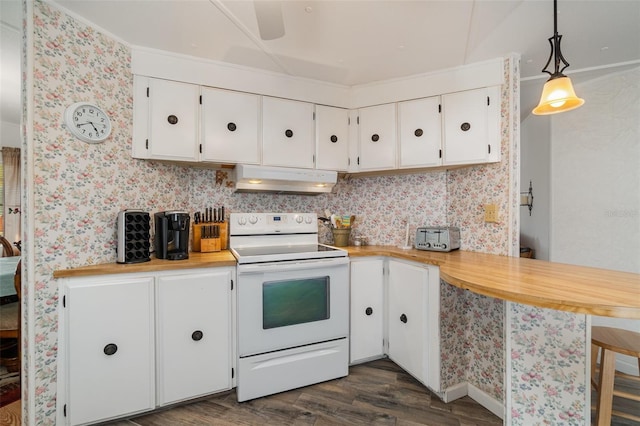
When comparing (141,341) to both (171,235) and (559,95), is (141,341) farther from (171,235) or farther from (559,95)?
(559,95)

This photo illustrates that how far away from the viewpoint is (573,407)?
126cm

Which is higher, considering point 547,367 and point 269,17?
point 269,17

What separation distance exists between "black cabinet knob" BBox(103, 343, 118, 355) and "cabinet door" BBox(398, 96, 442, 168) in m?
2.34

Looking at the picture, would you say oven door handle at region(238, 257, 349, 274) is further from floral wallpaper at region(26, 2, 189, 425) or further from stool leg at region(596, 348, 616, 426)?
stool leg at region(596, 348, 616, 426)

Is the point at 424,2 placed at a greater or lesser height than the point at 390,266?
greater

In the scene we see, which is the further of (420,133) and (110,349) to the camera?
(420,133)

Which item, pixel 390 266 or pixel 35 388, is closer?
pixel 35 388

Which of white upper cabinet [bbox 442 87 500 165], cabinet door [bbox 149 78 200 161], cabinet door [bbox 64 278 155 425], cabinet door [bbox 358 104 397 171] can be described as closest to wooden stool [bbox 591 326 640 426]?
white upper cabinet [bbox 442 87 500 165]

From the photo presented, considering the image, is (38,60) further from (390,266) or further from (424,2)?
(390,266)

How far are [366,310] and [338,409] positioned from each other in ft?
2.33

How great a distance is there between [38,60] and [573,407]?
3.20 meters

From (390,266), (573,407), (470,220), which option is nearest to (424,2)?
(470,220)

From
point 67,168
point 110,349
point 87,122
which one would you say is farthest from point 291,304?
point 87,122

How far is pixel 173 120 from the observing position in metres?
2.01
